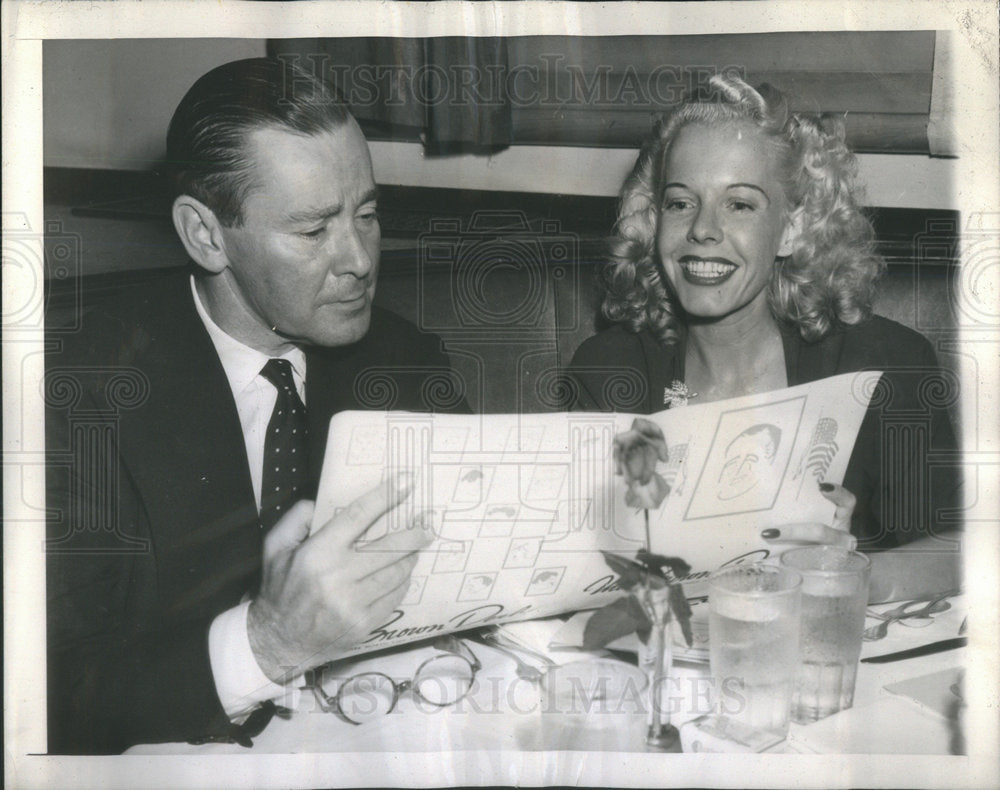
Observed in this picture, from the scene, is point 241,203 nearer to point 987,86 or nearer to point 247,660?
point 247,660

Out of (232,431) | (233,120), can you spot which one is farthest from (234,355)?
(233,120)

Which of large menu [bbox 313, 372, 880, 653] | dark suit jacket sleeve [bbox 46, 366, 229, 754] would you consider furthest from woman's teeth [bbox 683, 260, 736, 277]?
dark suit jacket sleeve [bbox 46, 366, 229, 754]

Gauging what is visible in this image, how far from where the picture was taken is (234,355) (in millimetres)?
825

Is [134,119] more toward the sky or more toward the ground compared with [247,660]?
more toward the sky

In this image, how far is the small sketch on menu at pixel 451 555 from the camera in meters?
0.84

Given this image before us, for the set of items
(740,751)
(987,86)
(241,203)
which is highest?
(987,86)

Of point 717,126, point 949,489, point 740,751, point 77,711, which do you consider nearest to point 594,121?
point 717,126

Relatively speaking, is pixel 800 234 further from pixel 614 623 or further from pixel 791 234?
pixel 614 623

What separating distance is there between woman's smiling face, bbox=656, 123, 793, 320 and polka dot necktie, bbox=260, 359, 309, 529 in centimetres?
33

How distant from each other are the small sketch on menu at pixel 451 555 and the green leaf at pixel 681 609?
17 cm

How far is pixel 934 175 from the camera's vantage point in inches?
33.4

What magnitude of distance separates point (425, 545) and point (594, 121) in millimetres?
380

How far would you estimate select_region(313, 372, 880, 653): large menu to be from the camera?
838 millimetres

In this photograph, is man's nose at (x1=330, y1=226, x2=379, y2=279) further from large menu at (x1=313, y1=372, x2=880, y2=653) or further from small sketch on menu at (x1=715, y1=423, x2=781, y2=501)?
small sketch on menu at (x1=715, y1=423, x2=781, y2=501)
